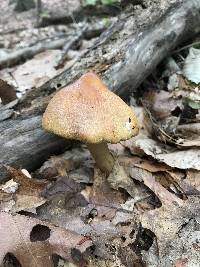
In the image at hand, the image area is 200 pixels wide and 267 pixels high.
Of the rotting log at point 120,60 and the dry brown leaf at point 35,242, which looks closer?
the dry brown leaf at point 35,242

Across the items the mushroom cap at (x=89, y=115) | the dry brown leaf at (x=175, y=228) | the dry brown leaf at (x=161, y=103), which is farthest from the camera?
the dry brown leaf at (x=161, y=103)

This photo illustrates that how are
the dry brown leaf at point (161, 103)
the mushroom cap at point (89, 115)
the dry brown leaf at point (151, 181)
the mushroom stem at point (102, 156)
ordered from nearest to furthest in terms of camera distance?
the mushroom cap at point (89, 115) → the dry brown leaf at point (151, 181) → the mushroom stem at point (102, 156) → the dry brown leaf at point (161, 103)

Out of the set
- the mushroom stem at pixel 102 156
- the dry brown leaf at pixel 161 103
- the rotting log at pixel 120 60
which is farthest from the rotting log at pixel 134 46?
the mushroom stem at pixel 102 156

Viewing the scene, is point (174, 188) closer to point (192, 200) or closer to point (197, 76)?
point (192, 200)

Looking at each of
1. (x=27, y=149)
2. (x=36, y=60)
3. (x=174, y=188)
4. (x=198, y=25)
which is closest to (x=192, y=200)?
(x=174, y=188)

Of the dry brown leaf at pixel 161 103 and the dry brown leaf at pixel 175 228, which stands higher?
the dry brown leaf at pixel 161 103

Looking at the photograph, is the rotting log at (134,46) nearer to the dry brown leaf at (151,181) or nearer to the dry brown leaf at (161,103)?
the dry brown leaf at (161,103)

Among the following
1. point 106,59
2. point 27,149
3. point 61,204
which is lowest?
point 61,204
